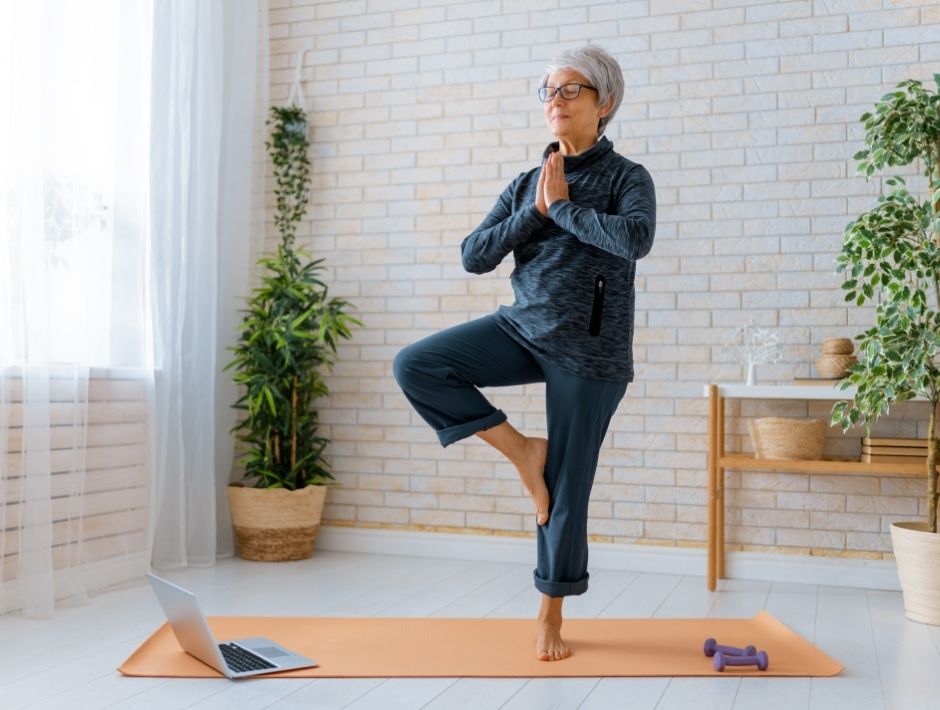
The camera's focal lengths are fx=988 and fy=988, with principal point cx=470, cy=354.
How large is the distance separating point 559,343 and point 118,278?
182cm

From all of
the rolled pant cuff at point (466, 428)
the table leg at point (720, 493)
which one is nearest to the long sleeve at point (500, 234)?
the rolled pant cuff at point (466, 428)

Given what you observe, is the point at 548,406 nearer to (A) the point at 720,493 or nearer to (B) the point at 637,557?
(A) the point at 720,493

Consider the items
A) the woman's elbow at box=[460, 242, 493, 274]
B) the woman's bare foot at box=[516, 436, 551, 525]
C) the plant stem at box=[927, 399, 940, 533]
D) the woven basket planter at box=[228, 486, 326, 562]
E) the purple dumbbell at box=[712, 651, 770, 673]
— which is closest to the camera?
the purple dumbbell at box=[712, 651, 770, 673]

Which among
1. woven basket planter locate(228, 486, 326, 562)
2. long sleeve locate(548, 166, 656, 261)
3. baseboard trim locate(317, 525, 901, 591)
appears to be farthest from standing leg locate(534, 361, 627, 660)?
woven basket planter locate(228, 486, 326, 562)

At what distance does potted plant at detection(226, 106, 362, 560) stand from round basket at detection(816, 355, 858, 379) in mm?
1877

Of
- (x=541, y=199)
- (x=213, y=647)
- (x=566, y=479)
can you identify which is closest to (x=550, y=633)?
(x=566, y=479)

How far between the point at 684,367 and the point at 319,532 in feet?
5.85

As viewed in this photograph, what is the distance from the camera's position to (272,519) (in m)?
4.05

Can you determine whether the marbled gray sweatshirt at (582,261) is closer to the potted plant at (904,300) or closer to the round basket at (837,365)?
the potted plant at (904,300)

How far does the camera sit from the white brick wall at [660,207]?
3.76 meters

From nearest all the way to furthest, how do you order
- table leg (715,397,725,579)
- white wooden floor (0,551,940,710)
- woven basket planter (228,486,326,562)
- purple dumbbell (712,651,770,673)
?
1. white wooden floor (0,551,940,710)
2. purple dumbbell (712,651,770,673)
3. table leg (715,397,725,579)
4. woven basket planter (228,486,326,562)

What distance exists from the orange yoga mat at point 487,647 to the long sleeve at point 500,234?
1.03 m

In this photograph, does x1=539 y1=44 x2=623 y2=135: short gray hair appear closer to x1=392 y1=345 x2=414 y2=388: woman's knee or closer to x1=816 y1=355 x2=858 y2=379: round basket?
x1=392 y1=345 x2=414 y2=388: woman's knee

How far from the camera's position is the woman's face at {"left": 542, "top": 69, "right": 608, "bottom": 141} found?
2.59 meters
